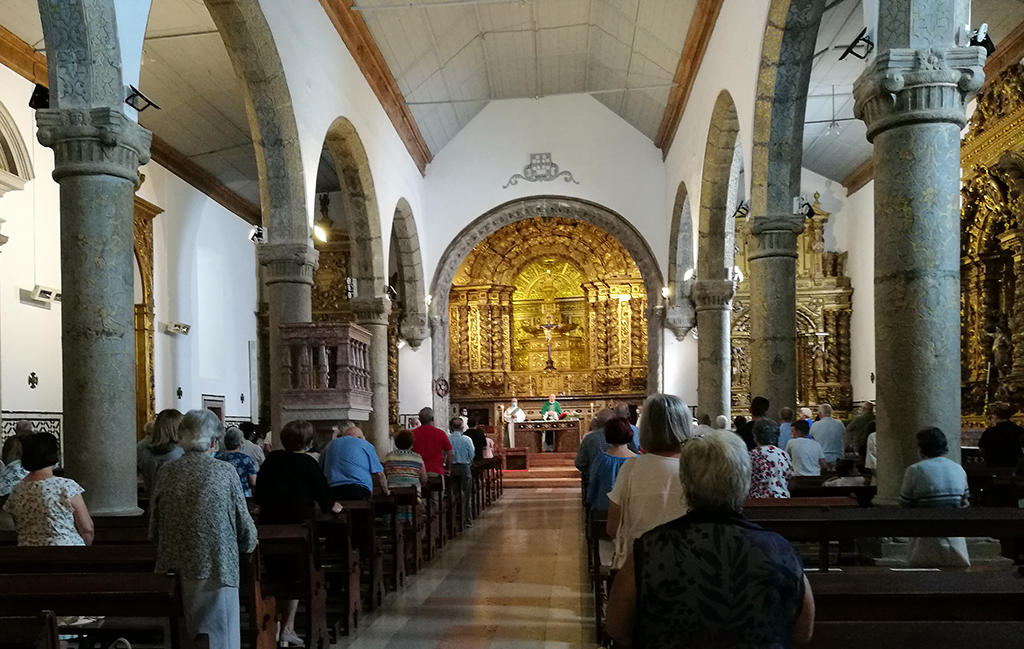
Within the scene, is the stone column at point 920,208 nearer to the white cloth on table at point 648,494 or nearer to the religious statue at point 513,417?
the white cloth on table at point 648,494

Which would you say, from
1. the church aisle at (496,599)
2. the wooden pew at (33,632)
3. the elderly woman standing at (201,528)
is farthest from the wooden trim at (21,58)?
the wooden pew at (33,632)

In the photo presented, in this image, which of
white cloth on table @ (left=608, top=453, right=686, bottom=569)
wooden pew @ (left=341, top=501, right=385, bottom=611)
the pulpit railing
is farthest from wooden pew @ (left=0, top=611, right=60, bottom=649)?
the pulpit railing

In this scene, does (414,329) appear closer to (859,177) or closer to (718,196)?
(718,196)

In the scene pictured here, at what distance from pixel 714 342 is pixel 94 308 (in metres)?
11.0

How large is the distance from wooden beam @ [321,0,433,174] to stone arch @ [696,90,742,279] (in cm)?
544

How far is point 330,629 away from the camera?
249 inches

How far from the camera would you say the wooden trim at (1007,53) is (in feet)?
39.1

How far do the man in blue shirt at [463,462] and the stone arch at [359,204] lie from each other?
4.62 meters

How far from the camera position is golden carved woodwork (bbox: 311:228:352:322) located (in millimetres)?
22281

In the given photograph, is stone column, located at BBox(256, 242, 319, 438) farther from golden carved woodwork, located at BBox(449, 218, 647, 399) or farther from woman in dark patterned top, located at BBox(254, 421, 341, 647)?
golden carved woodwork, located at BBox(449, 218, 647, 399)

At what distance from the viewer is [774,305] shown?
10.2 m

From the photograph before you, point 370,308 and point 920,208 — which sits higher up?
point 920,208

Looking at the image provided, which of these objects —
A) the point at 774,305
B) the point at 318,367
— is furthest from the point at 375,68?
the point at 774,305


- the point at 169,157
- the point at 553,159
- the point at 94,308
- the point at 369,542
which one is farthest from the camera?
the point at 553,159
